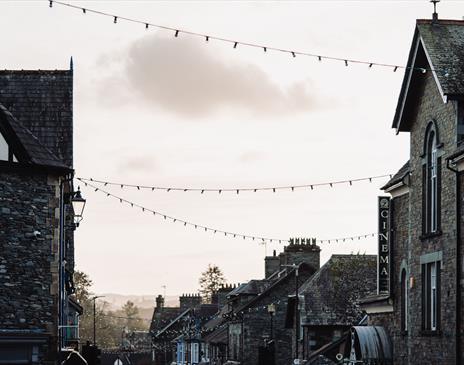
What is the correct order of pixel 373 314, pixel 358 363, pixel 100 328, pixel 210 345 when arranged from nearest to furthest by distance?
pixel 358 363 < pixel 373 314 < pixel 210 345 < pixel 100 328

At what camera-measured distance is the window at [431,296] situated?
32250mm

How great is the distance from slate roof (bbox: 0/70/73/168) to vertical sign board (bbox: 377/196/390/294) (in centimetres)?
988

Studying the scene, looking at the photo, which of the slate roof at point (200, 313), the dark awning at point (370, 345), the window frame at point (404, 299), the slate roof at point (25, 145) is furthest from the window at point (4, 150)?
the slate roof at point (200, 313)

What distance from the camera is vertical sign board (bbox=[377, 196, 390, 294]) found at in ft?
125

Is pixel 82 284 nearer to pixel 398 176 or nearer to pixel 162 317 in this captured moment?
pixel 162 317

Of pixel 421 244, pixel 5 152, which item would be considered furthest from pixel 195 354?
pixel 5 152

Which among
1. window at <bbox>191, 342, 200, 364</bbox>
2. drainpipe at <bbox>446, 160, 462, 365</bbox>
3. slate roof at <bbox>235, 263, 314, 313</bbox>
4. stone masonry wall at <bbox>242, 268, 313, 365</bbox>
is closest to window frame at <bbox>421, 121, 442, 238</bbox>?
drainpipe at <bbox>446, 160, 462, 365</bbox>

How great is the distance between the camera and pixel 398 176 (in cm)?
3722

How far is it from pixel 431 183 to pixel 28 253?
36.4 ft

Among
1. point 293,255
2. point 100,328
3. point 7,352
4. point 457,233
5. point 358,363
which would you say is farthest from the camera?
point 100,328

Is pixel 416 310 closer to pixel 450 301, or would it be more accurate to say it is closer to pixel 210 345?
pixel 450 301

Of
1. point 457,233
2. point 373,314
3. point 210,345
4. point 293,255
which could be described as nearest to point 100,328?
point 210,345

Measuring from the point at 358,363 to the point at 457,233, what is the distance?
9034 mm

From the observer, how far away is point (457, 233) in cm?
3005
